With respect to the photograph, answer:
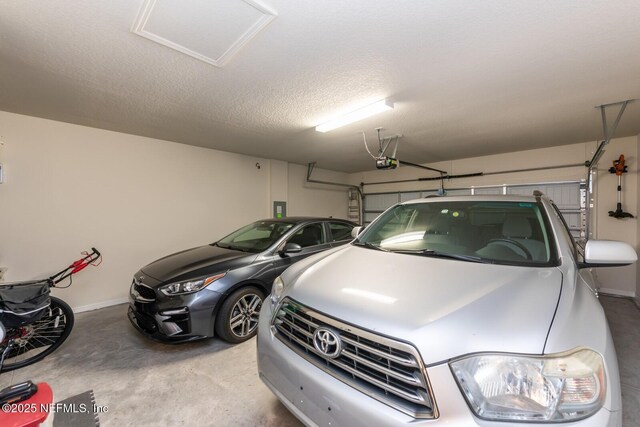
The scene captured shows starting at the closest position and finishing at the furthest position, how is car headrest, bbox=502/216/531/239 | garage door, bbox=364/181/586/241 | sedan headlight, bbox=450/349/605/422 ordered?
sedan headlight, bbox=450/349/605/422, car headrest, bbox=502/216/531/239, garage door, bbox=364/181/586/241

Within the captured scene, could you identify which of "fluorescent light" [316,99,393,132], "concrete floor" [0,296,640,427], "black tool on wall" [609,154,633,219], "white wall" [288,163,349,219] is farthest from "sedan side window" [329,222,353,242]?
"black tool on wall" [609,154,633,219]

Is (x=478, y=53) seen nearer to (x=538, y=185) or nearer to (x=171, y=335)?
(x=171, y=335)

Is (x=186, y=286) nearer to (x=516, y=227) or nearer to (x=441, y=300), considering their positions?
(x=441, y=300)

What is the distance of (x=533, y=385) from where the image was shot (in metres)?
0.88

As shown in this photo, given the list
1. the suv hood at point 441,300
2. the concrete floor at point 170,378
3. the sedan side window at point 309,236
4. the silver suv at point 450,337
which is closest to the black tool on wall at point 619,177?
the concrete floor at point 170,378

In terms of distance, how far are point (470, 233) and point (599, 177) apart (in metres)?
4.81

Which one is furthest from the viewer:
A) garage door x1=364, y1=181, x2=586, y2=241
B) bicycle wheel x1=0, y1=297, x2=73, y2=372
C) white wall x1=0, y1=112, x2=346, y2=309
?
garage door x1=364, y1=181, x2=586, y2=241

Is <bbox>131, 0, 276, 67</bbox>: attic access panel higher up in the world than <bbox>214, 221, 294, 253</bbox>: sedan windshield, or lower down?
higher up

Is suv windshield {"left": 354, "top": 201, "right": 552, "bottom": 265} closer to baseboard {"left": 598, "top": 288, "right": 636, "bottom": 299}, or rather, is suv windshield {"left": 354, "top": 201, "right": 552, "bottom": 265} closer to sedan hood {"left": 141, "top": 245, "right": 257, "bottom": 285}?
sedan hood {"left": 141, "top": 245, "right": 257, "bottom": 285}

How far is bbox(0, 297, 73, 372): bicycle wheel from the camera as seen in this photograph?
241 cm

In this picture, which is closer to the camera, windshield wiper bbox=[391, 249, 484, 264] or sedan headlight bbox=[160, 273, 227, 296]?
windshield wiper bbox=[391, 249, 484, 264]

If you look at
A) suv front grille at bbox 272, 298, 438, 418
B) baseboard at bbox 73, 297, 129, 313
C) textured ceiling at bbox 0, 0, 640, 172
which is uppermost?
textured ceiling at bbox 0, 0, 640, 172

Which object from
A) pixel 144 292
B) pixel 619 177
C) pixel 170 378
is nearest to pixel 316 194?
pixel 144 292

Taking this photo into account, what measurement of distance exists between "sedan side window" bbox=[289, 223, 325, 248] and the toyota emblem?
2.11m
